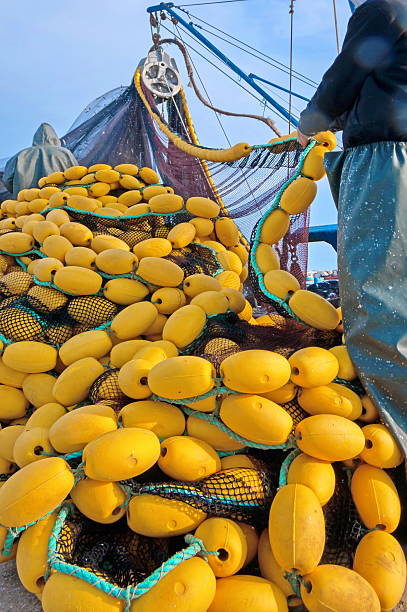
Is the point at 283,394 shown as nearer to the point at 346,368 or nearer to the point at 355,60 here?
the point at 346,368

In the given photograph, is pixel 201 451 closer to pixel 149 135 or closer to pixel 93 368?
pixel 93 368

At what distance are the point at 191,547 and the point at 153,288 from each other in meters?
1.63

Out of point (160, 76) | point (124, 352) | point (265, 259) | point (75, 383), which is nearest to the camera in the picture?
point (75, 383)

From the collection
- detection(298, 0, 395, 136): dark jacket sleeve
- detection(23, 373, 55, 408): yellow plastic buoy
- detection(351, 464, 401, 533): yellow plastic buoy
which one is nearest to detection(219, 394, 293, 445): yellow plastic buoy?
detection(351, 464, 401, 533): yellow plastic buoy

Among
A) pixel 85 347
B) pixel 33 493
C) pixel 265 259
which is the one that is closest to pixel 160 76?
pixel 265 259

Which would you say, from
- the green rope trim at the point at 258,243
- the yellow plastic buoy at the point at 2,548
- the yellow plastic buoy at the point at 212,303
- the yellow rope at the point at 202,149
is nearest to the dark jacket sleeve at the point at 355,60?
the green rope trim at the point at 258,243

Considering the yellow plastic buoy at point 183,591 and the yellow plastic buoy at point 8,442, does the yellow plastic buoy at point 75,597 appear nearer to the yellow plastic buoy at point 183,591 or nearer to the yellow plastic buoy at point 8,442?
the yellow plastic buoy at point 183,591

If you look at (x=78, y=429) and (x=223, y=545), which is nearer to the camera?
(x=223, y=545)

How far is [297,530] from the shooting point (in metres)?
1.41

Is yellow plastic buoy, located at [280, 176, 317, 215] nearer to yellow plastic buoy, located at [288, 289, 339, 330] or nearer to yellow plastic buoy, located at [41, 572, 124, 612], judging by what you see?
yellow plastic buoy, located at [288, 289, 339, 330]

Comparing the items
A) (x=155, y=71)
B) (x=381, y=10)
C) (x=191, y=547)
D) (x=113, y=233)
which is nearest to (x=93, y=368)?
(x=191, y=547)

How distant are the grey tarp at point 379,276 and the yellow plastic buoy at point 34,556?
137 centimetres

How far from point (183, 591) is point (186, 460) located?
46 cm

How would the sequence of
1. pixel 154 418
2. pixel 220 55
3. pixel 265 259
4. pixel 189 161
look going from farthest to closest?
pixel 220 55 < pixel 189 161 < pixel 265 259 < pixel 154 418
